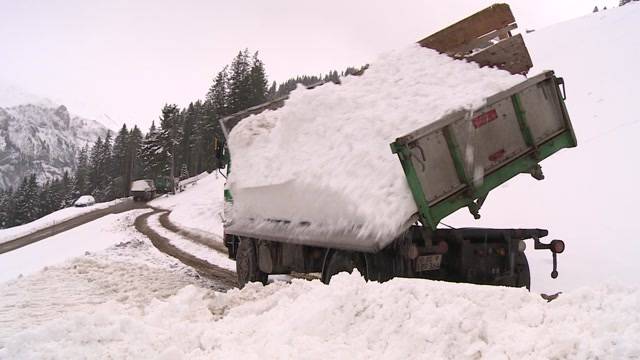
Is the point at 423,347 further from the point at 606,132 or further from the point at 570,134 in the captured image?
the point at 606,132

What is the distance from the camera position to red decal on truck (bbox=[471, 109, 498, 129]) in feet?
17.8

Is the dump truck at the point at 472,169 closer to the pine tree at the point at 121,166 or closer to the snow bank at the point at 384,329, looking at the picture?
the snow bank at the point at 384,329

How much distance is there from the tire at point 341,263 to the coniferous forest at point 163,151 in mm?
50533

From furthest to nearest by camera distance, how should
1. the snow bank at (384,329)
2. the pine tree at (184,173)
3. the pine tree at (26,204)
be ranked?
1. the pine tree at (26,204)
2. the pine tree at (184,173)
3. the snow bank at (384,329)

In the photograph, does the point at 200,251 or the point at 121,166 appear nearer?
the point at 200,251

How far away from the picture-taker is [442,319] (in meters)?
3.38

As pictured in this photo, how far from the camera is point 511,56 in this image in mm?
6363

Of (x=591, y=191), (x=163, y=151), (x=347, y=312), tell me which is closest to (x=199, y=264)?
(x=347, y=312)

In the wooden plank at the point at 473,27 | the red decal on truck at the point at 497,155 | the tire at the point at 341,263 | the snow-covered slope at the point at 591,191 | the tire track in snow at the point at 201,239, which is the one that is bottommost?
the snow-covered slope at the point at 591,191

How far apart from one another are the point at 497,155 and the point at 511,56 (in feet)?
5.48

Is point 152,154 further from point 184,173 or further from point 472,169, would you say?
point 472,169

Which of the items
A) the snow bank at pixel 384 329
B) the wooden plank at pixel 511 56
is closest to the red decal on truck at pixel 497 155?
the wooden plank at pixel 511 56

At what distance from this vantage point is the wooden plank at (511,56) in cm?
631

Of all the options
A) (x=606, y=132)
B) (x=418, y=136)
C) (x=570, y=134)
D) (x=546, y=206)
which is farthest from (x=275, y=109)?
(x=606, y=132)
